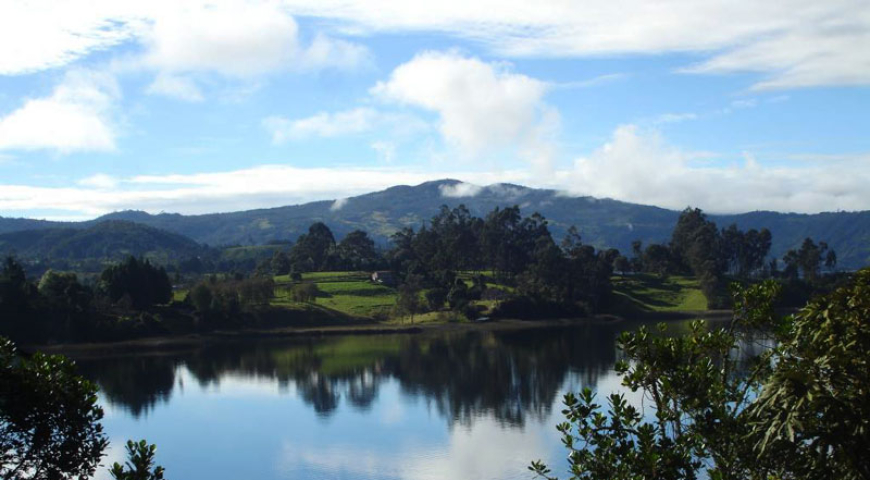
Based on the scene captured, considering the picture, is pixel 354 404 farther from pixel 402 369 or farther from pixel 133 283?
pixel 133 283

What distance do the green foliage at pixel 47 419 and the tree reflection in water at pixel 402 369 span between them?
115ft

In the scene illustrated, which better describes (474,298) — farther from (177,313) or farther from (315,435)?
(315,435)

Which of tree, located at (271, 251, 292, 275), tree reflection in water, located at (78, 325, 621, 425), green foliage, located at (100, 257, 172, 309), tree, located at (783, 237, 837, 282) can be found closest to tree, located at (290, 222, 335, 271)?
tree, located at (271, 251, 292, 275)

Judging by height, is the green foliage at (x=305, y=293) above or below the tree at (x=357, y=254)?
below

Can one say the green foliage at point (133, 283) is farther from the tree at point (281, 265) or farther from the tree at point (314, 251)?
the tree at point (281, 265)

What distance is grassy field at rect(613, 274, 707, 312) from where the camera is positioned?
11000 cm

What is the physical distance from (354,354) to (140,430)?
29.8m

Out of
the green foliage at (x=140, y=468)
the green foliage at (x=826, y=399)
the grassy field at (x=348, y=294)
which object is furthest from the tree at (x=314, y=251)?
the green foliage at (x=826, y=399)

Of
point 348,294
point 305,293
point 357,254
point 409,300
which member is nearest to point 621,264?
point 357,254

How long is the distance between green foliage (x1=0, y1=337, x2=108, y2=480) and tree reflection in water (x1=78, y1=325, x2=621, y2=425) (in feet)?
115

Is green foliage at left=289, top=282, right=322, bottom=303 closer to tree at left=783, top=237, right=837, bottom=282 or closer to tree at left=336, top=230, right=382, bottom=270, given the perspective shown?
tree at left=336, top=230, right=382, bottom=270

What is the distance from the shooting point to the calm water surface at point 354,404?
3841 centimetres

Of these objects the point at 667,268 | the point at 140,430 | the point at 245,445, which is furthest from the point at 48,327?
the point at 667,268

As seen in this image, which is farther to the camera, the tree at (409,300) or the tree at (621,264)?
the tree at (621,264)
